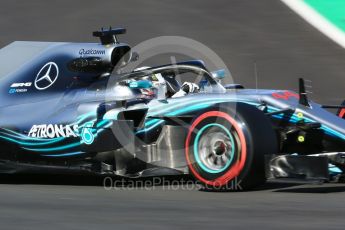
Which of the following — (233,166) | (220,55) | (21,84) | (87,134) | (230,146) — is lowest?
(233,166)

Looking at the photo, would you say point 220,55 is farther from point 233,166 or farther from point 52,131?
point 233,166

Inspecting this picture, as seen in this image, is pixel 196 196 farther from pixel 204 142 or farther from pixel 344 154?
pixel 344 154

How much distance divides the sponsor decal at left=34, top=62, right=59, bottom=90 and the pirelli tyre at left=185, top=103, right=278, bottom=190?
1897 mm

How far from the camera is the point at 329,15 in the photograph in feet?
56.7

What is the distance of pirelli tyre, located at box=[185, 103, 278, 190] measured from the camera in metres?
7.29

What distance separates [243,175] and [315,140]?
86 centimetres

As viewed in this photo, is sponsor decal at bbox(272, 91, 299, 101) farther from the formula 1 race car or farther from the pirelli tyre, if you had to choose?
the pirelli tyre

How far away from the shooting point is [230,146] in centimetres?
746

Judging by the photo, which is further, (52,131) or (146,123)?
(52,131)

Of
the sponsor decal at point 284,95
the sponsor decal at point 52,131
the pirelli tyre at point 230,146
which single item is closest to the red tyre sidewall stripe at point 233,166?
the pirelli tyre at point 230,146

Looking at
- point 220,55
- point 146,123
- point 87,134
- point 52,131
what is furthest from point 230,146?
point 220,55

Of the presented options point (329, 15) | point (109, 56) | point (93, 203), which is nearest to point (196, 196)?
point (93, 203)

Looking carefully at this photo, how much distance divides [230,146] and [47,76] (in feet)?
7.93

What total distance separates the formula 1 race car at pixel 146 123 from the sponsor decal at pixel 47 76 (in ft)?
0.04
